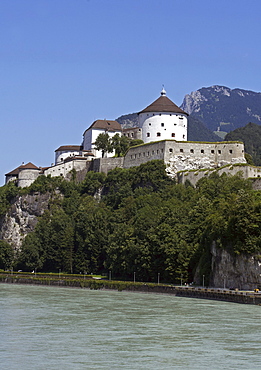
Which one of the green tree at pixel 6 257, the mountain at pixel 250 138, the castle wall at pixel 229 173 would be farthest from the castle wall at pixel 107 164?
the mountain at pixel 250 138

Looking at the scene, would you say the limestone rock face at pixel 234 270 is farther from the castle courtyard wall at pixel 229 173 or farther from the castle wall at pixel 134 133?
the castle wall at pixel 134 133

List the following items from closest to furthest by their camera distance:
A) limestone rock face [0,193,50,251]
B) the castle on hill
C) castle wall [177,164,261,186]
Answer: castle wall [177,164,261,186] < the castle on hill < limestone rock face [0,193,50,251]

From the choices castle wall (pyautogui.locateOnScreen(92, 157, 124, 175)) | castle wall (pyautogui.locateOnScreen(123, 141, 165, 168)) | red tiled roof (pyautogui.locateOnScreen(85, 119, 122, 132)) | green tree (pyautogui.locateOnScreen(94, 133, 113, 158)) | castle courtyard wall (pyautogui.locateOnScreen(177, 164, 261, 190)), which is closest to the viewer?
castle courtyard wall (pyautogui.locateOnScreen(177, 164, 261, 190))

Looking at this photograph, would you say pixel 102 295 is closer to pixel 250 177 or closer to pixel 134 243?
pixel 134 243

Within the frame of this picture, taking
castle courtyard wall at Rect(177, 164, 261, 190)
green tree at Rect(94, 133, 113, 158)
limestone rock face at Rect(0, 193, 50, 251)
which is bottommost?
limestone rock face at Rect(0, 193, 50, 251)

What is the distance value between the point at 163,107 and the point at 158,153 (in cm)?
954

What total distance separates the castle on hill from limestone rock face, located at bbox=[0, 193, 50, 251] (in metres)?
3.99

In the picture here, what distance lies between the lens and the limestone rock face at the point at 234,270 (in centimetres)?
5366

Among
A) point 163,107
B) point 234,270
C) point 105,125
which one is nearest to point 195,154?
point 163,107

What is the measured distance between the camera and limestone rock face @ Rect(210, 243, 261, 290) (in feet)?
176

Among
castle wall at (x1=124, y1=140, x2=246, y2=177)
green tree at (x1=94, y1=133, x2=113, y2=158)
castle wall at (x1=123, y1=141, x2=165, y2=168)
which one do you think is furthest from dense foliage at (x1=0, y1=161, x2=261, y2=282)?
green tree at (x1=94, y1=133, x2=113, y2=158)

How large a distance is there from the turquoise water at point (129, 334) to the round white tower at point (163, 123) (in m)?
36.8

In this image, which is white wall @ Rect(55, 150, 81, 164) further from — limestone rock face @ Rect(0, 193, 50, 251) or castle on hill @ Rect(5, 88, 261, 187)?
limestone rock face @ Rect(0, 193, 50, 251)

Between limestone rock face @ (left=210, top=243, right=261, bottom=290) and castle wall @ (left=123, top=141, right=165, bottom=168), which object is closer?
limestone rock face @ (left=210, top=243, right=261, bottom=290)
